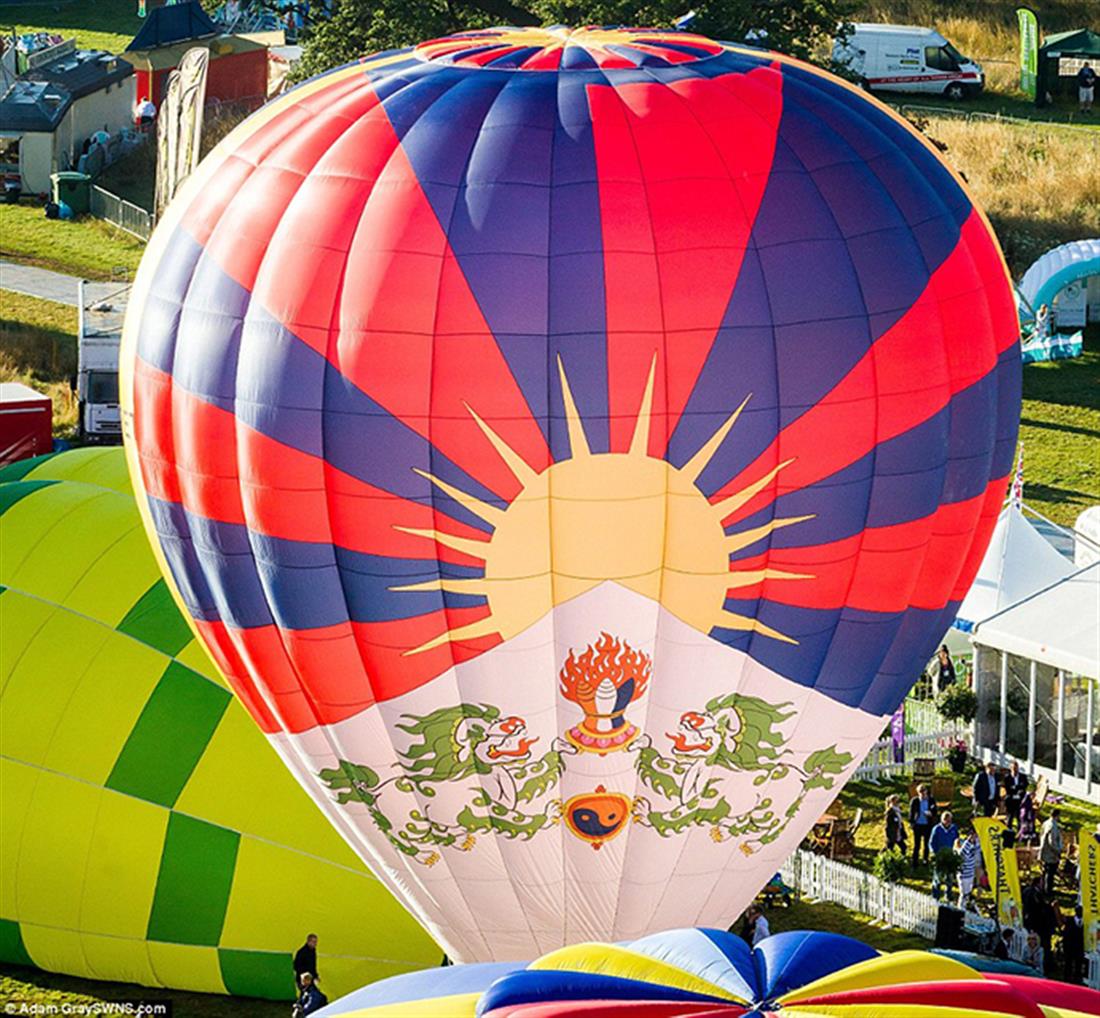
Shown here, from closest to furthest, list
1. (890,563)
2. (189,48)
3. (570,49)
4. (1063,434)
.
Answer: (890,563) → (570,49) → (1063,434) → (189,48)

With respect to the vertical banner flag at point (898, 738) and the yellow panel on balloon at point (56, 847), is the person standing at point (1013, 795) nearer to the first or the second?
the vertical banner flag at point (898, 738)

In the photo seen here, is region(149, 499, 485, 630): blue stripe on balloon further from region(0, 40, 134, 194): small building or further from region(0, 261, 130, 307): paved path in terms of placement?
region(0, 40, 134, 194): small building

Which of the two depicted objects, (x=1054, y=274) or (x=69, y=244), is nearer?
(x=1054, y=274)

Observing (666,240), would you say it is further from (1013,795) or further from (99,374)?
(99,374)

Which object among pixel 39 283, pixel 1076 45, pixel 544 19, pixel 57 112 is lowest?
pixel 39 283

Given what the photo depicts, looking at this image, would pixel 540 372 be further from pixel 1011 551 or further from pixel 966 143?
pixel 966 143

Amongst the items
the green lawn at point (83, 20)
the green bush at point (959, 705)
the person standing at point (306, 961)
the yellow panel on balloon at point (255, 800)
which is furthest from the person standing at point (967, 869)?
the green lawn at point (83, 20)

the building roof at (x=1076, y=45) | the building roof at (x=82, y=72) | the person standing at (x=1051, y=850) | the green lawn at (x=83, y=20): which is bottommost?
the person standing at (x=1051, y=850)

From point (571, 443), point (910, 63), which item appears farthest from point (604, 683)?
point (910, 63)

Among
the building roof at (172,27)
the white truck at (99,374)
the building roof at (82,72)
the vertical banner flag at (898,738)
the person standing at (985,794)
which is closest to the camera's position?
the person standing at (985,794)
